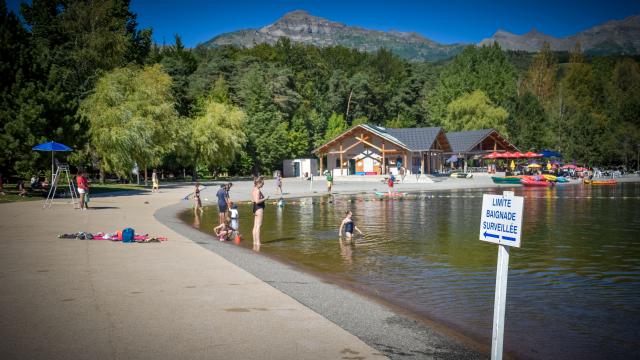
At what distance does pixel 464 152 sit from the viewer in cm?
7206

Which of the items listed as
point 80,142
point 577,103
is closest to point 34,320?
point 80,142

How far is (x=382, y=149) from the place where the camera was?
62.6m

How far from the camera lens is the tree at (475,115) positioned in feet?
270

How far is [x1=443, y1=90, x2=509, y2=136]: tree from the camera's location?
82375 mm

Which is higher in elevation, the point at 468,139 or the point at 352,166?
the point at 468,139

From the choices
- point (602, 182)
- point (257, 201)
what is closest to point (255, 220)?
point (257, 201)

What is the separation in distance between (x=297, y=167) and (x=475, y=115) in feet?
99.1

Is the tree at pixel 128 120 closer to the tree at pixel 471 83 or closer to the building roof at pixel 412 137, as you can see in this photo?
the building roof at pixel 412 137

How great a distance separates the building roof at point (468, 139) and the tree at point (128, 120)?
39.5 metres

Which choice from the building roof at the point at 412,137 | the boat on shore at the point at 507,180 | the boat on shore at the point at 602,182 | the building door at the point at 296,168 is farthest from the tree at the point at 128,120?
the boat on shore at the point at 602,182

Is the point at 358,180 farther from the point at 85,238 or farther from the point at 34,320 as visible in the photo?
the point at 34,320

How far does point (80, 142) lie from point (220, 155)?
85.1 ft

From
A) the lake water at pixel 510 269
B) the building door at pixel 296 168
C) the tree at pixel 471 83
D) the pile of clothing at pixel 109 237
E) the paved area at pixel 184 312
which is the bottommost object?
the lake water at pixel 510 269

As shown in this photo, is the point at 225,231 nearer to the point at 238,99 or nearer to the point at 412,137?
the point at 412,137
